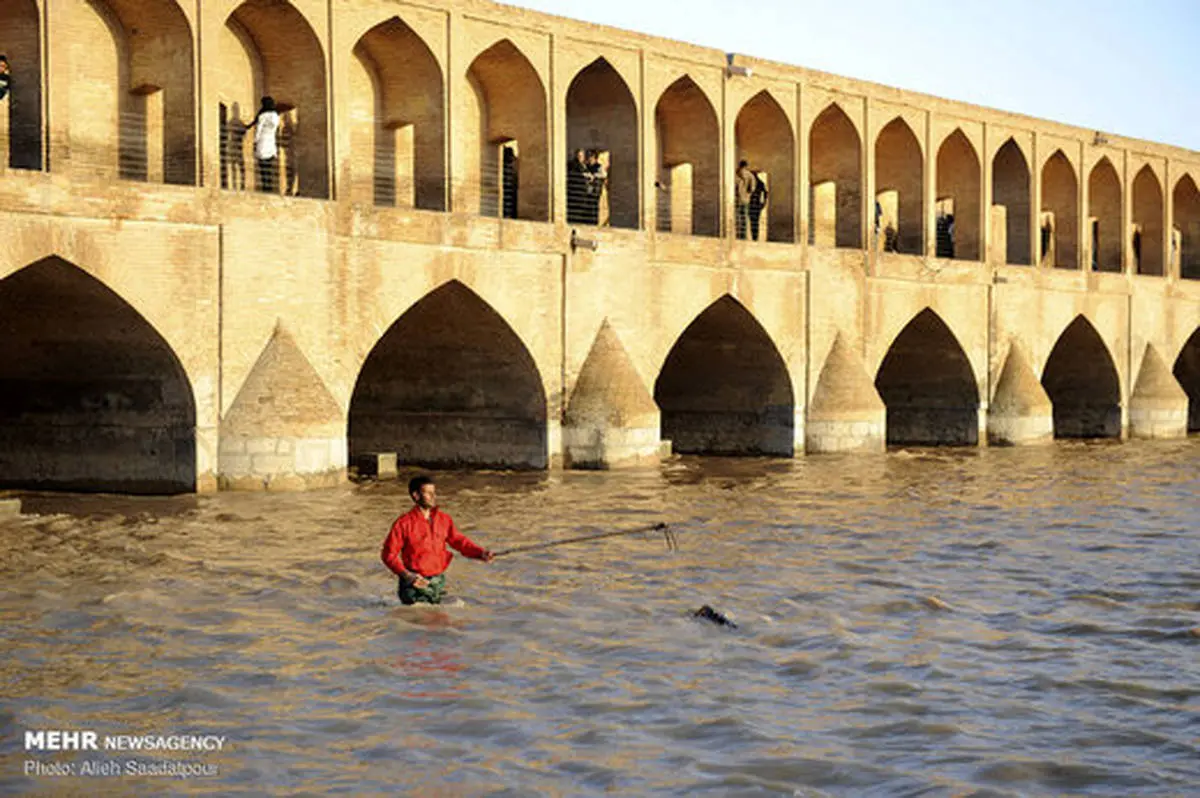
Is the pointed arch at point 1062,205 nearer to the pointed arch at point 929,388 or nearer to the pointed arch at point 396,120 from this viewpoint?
the pointed arch at point 929,388

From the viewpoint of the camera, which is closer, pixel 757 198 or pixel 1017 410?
pixel 757 198

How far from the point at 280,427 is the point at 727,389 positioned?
30.8 feet

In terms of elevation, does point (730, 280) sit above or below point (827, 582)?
above

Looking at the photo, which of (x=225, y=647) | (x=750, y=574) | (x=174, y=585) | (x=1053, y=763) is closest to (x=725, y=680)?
(x=1053, y=763)

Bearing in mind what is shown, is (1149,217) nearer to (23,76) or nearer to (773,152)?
(773,152)

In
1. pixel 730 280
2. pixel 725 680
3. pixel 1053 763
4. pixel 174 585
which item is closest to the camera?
pixel 1053 763

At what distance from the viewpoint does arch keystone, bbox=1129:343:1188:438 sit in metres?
29.5

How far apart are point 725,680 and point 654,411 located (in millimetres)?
12583

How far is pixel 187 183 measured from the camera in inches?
653

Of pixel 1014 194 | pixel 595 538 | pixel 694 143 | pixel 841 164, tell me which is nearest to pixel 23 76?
pixel 595 538

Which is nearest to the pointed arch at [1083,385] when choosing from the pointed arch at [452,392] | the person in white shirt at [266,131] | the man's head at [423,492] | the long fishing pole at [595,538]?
the pointed arch at [452,392]

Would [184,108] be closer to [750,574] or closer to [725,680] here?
[750,574]

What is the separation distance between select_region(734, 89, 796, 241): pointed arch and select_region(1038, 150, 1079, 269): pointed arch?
25.8 ft

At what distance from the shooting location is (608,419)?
65.5 feet
